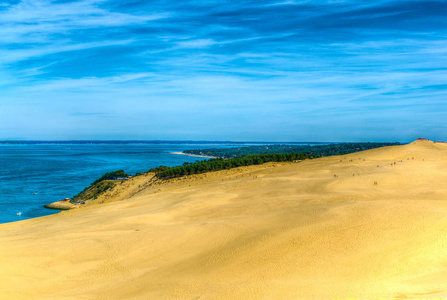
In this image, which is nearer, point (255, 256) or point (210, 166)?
point (255, 256)

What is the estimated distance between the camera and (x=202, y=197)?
1614cm

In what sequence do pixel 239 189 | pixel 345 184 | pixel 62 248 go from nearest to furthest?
pixel 62 248, pixel 345 184, pixel 239 189

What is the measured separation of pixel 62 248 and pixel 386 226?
848 cm

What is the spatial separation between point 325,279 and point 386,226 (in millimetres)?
2694

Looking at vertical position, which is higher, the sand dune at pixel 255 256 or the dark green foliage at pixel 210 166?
the dark green foliage at pixel 210 166

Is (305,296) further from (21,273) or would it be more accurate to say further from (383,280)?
(21,273)

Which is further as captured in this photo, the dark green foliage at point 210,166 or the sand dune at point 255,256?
the dark green foliage at point 210,166

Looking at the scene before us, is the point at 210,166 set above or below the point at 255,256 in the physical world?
above

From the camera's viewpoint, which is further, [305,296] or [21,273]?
[21,273]

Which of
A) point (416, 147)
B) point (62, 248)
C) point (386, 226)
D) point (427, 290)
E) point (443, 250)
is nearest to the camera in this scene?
point (427, 290)

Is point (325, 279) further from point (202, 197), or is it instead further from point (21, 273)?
point (202, 197)

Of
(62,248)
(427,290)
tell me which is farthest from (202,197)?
(427,290)

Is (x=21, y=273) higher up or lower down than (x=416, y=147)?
lower down

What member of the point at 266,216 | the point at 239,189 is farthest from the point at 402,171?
the point at 266,216
